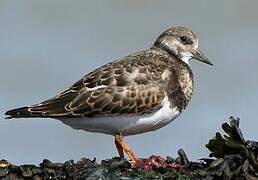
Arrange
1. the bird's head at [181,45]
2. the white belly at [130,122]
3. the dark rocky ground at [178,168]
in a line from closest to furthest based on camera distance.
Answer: the dark rocky ground at [178,168] < the white belly at [130,122] < the bird's head at [181,45]

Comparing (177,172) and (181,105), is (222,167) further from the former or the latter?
(181,105)

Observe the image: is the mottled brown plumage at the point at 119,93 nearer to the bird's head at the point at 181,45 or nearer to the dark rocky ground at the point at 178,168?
the bird's head at the point at 181,45

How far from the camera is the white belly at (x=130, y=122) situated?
20.5 feet

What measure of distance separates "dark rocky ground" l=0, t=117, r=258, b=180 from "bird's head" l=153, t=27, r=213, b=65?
262cm

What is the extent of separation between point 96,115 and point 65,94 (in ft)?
1.45

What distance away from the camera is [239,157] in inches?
170

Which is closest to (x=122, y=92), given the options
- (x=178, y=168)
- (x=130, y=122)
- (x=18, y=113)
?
(x=130, y=122)

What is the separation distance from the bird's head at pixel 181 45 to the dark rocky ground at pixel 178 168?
262 centimetres

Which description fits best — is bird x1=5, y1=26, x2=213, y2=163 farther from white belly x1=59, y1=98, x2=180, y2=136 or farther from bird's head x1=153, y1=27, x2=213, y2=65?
bird's head x1=153, y1=27, x2=213, y2=65

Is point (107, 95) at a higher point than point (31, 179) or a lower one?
Result: higher

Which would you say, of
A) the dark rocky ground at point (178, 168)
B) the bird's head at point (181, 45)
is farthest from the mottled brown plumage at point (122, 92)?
the dark rocky ground at point (178, 168)

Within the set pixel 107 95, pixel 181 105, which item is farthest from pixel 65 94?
pixel 181 105

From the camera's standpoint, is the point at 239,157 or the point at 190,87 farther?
the point at 190,87

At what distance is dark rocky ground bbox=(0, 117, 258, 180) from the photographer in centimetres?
424
